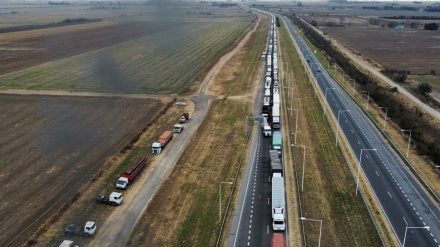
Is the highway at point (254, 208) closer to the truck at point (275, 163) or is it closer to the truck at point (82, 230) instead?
the truck at point (275, 163)

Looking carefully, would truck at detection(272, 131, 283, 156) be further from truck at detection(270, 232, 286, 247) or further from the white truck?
the white truck

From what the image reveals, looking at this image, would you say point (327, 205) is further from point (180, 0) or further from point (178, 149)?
point (180, 0)

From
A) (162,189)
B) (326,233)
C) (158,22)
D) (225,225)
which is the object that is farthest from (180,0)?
(326,233)

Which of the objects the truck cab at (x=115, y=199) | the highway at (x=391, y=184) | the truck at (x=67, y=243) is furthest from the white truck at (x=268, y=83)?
the truck at (x=67, y=243)

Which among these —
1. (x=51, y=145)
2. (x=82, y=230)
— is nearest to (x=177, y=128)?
(x=51, y=145)

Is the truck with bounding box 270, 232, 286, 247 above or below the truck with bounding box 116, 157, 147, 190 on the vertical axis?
below

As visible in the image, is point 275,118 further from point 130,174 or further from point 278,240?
point 278,240

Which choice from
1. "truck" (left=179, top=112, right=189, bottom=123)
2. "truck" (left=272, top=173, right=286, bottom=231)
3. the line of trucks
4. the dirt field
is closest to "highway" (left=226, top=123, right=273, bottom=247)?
"truck" (left=272, top=173, right=286, bottom=231)
